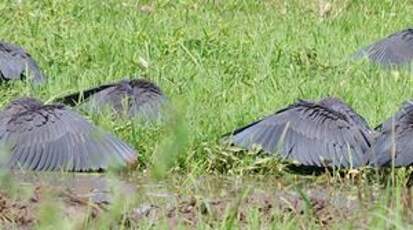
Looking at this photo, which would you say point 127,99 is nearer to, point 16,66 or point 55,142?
point 55,142

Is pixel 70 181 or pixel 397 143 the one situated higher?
pixel 397 143

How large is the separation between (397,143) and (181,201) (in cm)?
104

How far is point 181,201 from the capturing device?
11.7ft

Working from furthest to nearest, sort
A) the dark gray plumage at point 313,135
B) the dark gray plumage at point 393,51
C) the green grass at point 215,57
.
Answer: the dark gray plumage at point 393,51
the green grass at point 215,57
the dark gray plumage at point 313,135

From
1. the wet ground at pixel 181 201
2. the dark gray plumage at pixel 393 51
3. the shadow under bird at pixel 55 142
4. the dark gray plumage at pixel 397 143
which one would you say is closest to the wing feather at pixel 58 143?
the shadow under bird at pixel 55 142

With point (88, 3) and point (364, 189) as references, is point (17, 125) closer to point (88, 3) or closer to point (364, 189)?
point (364, 189)

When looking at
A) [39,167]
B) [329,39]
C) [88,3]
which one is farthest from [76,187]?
[88,3]

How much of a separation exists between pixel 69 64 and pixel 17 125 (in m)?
1.75

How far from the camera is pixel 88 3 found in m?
8.28

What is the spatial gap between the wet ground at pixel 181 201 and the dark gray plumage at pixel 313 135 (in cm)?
23

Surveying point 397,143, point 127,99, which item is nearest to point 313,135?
point 397,143

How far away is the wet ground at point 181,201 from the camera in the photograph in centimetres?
320

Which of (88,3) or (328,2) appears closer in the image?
(88,3)

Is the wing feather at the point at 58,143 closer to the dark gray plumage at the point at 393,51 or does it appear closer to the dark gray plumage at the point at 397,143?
the dark gray plumage at the point at 397,143
